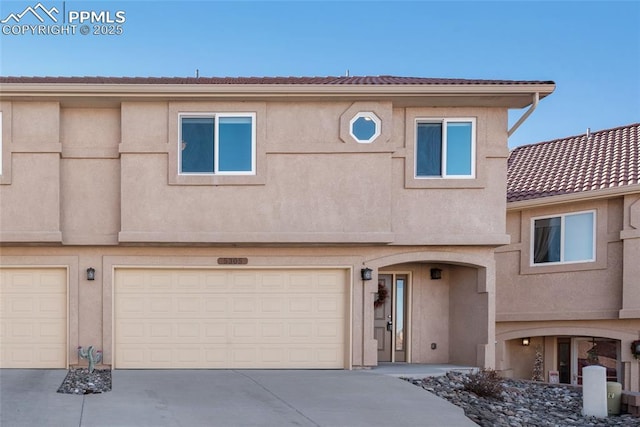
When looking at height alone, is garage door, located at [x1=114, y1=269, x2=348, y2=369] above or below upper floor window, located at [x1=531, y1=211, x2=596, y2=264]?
below

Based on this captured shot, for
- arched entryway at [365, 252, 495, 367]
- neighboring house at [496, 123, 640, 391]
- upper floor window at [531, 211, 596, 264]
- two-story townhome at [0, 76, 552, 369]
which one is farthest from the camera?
upper floor window at [531, 211, 596, 264]

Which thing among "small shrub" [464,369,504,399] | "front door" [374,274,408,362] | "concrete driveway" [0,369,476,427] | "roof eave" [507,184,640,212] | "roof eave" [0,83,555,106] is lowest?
"small shrub" [464,369,504,399]

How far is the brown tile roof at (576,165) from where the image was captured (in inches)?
658

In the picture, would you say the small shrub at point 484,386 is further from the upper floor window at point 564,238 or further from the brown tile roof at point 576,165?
the brown tile roof at point 576,165

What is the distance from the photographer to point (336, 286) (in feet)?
47.5

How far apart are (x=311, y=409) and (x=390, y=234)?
4449 mm

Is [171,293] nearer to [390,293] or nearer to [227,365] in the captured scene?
[227,365]

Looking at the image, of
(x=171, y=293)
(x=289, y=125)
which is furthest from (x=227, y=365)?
(x=289, y=125)

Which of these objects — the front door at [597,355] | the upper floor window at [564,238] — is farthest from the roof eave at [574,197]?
the front door at [597,355]

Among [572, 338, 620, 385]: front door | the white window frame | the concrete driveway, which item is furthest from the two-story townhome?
[572, 338, 620, 385]: front door

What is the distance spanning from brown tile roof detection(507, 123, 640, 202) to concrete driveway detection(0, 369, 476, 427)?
705 cm

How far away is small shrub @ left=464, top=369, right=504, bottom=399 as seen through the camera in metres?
12.5

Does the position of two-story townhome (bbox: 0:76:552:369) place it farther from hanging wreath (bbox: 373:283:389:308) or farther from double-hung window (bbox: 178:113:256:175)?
hanging wreath (bbox: 373:283:389:308)

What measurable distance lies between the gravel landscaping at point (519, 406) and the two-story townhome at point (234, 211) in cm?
138
